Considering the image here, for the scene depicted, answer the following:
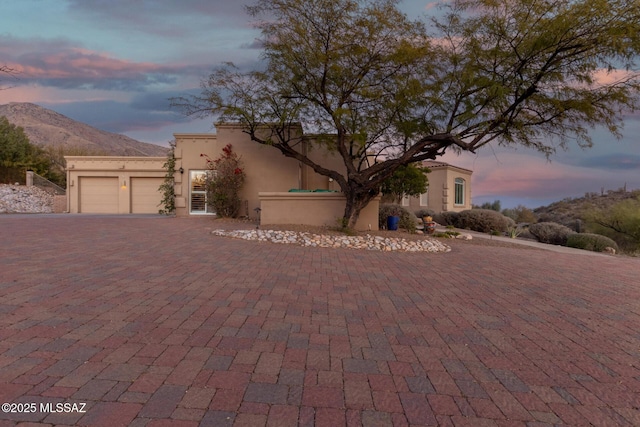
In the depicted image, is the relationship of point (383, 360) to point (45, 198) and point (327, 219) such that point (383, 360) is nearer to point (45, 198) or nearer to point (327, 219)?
point (327, 219)

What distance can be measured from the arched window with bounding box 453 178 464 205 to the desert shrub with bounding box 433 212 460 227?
5847mm

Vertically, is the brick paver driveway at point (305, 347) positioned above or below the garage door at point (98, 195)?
below

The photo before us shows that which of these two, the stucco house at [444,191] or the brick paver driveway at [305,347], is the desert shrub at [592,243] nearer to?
the brick paver driveway at [305,347]

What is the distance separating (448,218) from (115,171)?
2204cm

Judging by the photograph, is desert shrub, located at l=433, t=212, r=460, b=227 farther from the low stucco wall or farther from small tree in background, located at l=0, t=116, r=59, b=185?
small tree in background, located at l=0, t=116, r=59, b=185

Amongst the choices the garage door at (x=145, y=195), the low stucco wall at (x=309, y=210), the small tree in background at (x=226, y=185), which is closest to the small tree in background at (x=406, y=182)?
the low stucco wall at (x=309, y=210)

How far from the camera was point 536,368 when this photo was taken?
317 cm

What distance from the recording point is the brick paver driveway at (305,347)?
2.45 m

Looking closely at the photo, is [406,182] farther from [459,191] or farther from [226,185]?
[459,191]

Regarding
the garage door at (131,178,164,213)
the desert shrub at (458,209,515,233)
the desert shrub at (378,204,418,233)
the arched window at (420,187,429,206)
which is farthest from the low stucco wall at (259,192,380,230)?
the garage door at (131,178,164,213)

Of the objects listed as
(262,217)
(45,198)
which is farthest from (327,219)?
(45,198)

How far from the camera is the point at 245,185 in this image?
17.8 m

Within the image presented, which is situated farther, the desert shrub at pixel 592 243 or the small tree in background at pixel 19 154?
the small tree in background at pixel 19 154

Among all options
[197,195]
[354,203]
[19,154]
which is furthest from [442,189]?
[19,154]
